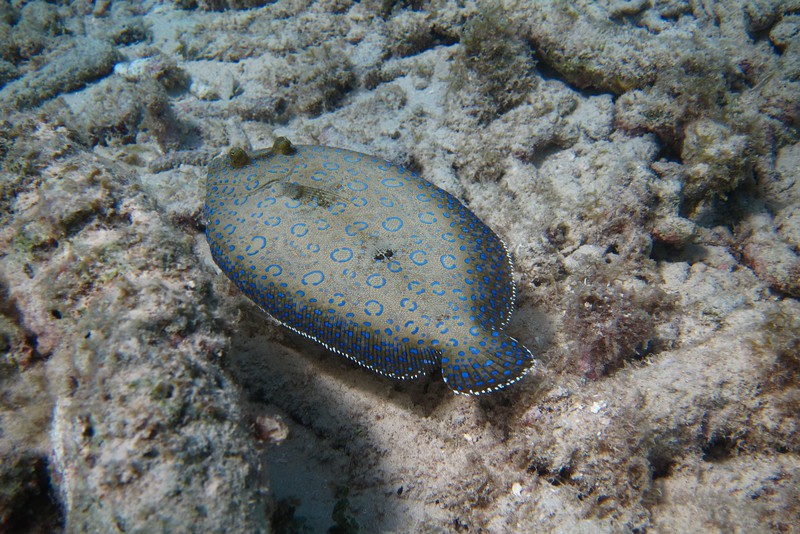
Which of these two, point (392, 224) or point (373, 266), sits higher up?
point (392, 224)

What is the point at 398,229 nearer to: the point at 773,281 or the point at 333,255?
the point at 333,255

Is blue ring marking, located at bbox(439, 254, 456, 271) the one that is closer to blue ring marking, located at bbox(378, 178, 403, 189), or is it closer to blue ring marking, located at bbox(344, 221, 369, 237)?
blue ring marking, located at bbox(344, 221, 369, 237)

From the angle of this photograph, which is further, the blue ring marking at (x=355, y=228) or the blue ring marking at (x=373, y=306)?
the blue ring marking at (x=355, y=228)

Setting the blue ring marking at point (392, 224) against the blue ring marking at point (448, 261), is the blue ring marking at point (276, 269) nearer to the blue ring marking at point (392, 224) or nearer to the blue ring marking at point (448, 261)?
the blue ring marking at point (392, 224)

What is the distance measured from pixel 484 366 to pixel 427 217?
5.58 ft

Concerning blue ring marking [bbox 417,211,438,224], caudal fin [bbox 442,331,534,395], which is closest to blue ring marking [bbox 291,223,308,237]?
blue ring marking [bbox 417,211,438,224]

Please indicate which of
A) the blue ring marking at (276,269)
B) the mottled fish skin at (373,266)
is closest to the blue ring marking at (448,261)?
the mottled fish skin at (373,266)

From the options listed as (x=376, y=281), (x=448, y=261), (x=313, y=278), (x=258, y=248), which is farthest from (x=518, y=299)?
(x=258, y=248)

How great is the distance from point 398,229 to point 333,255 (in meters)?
0.73

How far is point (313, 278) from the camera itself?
3.81 m

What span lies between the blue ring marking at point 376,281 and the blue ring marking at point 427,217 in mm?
852

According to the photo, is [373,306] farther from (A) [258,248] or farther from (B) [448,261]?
(A) [258,248]

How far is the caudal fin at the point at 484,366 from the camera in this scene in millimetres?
3342

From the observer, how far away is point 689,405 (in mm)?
3576
